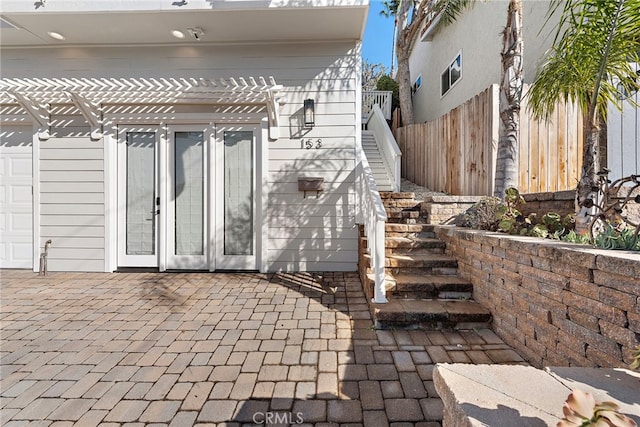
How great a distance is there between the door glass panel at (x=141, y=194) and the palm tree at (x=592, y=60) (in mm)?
5288

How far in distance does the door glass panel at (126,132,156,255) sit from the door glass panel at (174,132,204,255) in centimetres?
41

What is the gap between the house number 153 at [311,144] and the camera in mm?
4770

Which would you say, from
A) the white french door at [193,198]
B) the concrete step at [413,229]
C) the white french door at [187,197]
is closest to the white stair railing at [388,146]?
the concrete step at [413,229]

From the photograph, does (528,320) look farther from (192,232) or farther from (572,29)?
(192,232)

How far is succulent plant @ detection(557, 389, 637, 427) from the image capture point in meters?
0.69

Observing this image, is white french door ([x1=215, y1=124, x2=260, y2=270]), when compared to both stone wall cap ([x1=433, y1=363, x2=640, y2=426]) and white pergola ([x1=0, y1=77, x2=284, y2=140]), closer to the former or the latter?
white pergola ([x1=0, y1=77, x2=284, y2=140])

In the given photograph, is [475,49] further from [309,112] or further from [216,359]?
[216,359]

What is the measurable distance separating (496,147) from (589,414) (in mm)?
4310

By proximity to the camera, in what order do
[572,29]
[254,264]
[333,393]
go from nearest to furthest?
[333,393] < [572,29] < [254,264]

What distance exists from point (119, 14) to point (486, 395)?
555 centimetres

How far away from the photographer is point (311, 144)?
477 cm

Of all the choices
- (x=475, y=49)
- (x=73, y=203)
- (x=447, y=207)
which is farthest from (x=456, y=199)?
(x=73, y=203)

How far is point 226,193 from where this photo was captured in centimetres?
480

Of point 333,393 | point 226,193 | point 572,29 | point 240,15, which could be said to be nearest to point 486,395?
point 333,393
